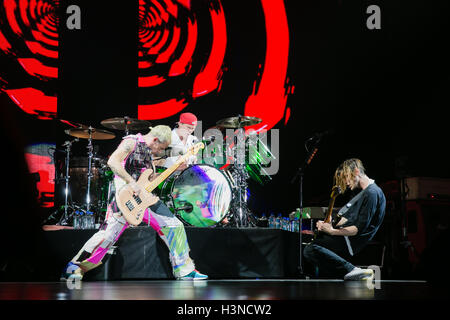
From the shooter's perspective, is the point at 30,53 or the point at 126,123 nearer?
the point at 126,123

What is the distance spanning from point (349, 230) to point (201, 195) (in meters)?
1.85

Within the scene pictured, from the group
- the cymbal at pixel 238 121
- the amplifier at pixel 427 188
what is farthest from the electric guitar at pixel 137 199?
the amplifier at pixel 427 188

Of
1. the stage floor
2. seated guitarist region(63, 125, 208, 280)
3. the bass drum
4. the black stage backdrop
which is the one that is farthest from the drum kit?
the stage floor

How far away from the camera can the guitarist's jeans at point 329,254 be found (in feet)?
15.1

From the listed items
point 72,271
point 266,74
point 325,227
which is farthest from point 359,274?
point 266,74

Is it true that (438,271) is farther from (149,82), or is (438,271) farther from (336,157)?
(149,82)

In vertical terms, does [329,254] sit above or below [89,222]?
below

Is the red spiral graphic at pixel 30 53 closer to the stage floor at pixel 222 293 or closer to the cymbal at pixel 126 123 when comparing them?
the cymbal at pixel 126 123

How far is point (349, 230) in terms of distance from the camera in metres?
4.67

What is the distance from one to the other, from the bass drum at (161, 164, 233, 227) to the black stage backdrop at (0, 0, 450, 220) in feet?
7.54

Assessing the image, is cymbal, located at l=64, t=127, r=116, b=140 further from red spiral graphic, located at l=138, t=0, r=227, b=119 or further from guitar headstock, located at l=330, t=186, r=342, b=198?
guitar headstock, located at l=330, t=186, r=342, b=198

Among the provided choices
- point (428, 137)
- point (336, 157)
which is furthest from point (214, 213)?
point (428, 137)

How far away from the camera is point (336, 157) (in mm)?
7688

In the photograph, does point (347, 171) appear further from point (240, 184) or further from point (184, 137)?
point (184, 137)
